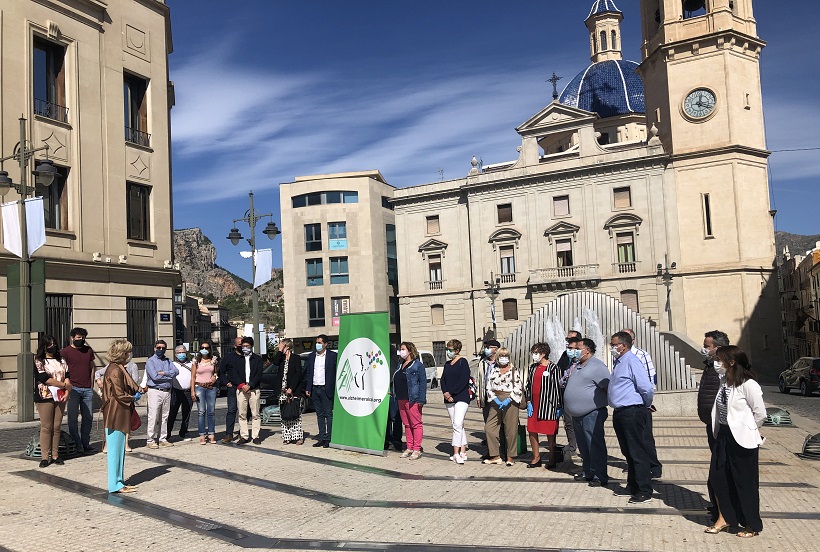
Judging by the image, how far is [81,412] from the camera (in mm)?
12000

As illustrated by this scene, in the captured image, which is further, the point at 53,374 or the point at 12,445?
the point at 12,445

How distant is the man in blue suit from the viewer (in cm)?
1280

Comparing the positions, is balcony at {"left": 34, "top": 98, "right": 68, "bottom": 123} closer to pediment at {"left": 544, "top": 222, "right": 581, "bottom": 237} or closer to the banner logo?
the banner logo

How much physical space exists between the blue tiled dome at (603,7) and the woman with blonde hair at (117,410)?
80.3 meters

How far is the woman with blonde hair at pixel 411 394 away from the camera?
451 inches

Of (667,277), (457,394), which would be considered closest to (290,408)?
(457,394)

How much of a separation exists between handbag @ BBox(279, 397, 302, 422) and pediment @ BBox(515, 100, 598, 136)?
4560 cm

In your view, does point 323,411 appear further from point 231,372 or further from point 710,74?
point 710,74

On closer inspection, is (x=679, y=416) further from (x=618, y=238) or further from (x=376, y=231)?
(x=376, y=231)

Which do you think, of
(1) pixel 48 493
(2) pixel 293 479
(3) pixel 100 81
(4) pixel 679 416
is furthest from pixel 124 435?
(3) pixel 100 81

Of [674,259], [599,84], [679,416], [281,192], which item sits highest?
[599,84]

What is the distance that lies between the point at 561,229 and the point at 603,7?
40.5 metres

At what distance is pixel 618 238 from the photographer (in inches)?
1960

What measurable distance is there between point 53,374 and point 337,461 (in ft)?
14.5
